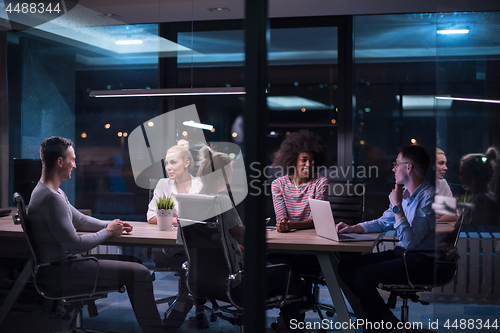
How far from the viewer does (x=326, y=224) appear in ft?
9.82

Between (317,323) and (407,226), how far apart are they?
1.15m

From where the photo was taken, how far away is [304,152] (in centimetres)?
438

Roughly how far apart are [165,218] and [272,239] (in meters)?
0.89

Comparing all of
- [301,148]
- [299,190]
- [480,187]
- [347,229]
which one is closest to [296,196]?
[299,190]

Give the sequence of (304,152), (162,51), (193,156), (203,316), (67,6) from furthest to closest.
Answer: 1. (162,51)
2. (67,6)
3. (304,152)
4. (193,156)
5. (203,316)

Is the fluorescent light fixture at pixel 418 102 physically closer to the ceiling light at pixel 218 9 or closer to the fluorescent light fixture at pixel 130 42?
the ceiling light at pixel 218 9

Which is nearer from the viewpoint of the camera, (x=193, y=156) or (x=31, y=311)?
(x=31, y=311)

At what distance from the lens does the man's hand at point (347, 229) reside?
3.25m

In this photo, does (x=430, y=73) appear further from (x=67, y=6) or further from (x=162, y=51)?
(x=67, y=6)

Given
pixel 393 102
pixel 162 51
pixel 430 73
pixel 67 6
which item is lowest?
pixel 393 102

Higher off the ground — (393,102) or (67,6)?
(67,6)

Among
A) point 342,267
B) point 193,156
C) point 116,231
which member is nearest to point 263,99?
point 116,231

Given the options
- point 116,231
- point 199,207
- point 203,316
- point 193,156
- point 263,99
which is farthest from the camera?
point 193,156

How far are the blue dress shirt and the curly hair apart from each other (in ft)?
4.58
